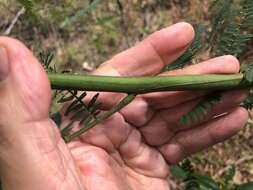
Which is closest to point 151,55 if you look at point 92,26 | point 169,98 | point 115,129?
point 169,98

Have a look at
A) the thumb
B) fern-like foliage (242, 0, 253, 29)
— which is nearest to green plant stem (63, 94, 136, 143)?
the thumb

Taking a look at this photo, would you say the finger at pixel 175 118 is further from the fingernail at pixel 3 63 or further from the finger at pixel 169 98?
the fingernail at pixel 3 63

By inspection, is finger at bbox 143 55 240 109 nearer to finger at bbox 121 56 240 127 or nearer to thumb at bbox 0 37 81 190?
finger at bbox 121 56 240 127

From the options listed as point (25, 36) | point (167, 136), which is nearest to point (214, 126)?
point (167, 136)

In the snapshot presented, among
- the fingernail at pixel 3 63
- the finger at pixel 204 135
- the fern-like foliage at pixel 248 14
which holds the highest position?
the fingernail at pixel 3 63

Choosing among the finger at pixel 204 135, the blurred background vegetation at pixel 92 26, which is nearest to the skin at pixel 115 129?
the finger at pixel 204 135

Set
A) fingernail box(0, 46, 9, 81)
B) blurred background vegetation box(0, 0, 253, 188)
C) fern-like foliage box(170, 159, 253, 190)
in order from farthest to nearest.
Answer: blurred background vegetation box(0, 0, 253, 188), fern-like foliage box(170, 159, 253, 190), fingernail box(0, 46, 9, 81)

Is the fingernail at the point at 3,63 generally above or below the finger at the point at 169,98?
above
